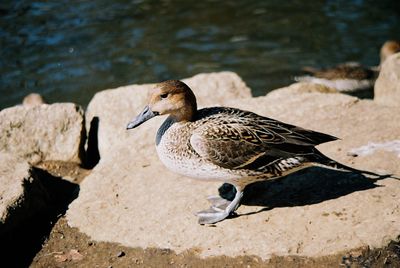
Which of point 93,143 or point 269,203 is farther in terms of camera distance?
point 93,143

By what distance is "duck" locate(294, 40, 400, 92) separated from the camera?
9.38 meters

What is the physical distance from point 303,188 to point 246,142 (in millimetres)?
891

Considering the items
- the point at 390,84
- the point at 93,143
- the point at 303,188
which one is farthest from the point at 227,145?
the point at 390,84

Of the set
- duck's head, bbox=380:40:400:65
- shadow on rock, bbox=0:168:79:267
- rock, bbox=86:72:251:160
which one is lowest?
duck's head, bbox=380:40:400:65

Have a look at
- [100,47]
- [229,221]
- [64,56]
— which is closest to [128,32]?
[100,47]

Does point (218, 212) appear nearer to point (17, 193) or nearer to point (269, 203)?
point (269, 203)

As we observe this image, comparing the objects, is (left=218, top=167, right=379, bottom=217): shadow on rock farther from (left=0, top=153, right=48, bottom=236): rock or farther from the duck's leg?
Answer: (left=0, top=153, right=48, bottom=236): rock

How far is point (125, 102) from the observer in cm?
718

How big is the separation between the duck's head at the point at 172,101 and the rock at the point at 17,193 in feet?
4.44

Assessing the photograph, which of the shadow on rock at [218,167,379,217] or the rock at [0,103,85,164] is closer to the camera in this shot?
the shadow on rock at [218,167,379,217]

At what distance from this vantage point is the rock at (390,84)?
22.3 feet

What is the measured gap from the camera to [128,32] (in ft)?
37.9

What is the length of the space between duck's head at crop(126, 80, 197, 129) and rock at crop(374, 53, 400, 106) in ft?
9.93

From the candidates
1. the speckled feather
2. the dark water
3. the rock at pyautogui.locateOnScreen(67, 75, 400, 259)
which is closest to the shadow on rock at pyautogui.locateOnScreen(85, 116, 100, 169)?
the rock at pyautogui.locateOnScreen(67, 75, 400, 259)
